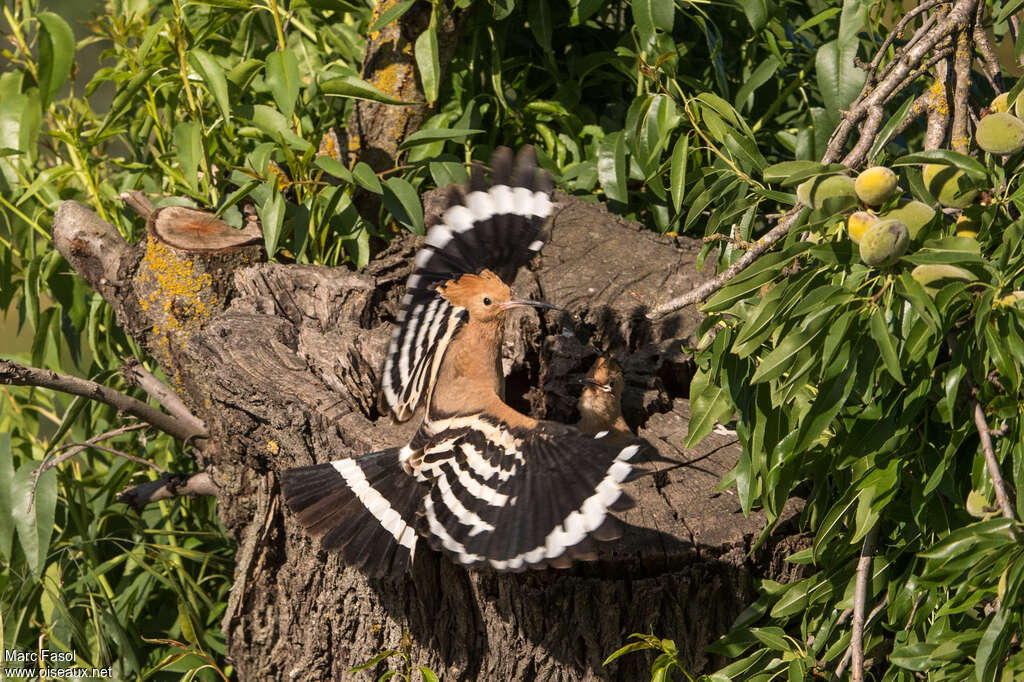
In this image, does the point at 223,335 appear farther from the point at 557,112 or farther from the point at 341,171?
the point at 557,112

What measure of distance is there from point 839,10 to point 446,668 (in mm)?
1478

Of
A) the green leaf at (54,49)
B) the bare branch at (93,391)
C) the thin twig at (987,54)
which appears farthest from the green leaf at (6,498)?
the thin twig at (987,54)

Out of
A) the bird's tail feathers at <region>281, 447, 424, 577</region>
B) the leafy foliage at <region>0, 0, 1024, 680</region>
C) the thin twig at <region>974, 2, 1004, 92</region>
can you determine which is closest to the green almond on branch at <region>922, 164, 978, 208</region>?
the leafy foliage at <region>0, 0, 1024, 680</region>

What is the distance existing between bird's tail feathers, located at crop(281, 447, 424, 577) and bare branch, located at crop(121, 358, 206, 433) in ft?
2.01

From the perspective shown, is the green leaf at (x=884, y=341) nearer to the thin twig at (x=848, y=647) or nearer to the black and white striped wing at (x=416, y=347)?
the thin twig at (x=848, y=647)

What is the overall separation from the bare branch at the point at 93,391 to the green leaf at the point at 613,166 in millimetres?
1030

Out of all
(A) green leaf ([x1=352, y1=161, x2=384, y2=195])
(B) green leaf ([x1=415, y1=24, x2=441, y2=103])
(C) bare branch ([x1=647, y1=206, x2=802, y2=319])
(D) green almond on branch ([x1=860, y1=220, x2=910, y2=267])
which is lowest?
(A) green leaf ([x1=352, y1=161, x2=384, y2=195])

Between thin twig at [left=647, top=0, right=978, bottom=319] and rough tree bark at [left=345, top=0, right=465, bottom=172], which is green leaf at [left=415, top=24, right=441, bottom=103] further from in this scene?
thin twig at [left=647, top=0, right=978, bottom=319]

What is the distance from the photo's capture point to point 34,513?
1996mm

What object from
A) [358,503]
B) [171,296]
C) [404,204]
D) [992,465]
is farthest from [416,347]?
[992,465]

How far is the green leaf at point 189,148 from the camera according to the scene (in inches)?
86.7

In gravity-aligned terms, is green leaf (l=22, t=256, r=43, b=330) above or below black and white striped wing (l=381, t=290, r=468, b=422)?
below

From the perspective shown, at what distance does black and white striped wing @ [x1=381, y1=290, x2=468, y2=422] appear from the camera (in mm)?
1949

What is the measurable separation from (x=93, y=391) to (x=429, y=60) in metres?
1.00
